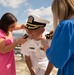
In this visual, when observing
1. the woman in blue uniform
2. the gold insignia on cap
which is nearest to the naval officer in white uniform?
the gold insignia on cap

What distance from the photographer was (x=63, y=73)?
2256mm

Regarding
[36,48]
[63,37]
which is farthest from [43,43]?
[63,37]

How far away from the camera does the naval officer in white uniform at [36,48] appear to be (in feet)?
9.56

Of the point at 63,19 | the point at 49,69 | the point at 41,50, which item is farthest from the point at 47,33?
the point at 63,19

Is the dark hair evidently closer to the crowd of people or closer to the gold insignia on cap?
the crowd of people

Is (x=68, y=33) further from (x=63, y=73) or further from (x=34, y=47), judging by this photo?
(x=34, y=47)

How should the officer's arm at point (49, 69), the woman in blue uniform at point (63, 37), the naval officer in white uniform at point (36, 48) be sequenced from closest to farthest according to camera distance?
the woman in blue uniform at point (63, 37) < the naval officer in white uniform at point (36, 48) < the officer's arm at point (49, 69)

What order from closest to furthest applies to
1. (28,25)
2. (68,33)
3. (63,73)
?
(68,33)
(63,73)
(28,25)

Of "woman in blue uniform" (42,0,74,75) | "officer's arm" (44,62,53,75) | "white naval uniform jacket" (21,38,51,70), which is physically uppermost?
"woman in blue uniform" (42,0,74,75)

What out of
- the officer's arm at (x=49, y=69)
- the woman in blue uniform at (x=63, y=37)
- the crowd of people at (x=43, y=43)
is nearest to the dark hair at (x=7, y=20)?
the crowd of people at (x=43, y=43)

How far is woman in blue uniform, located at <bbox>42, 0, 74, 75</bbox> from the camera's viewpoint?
82.5 inches

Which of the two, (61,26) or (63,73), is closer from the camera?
(61,26)

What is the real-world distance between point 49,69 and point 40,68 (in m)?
0.17

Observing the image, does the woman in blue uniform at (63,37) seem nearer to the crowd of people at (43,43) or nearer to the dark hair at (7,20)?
the crowd of people at (43,43)
